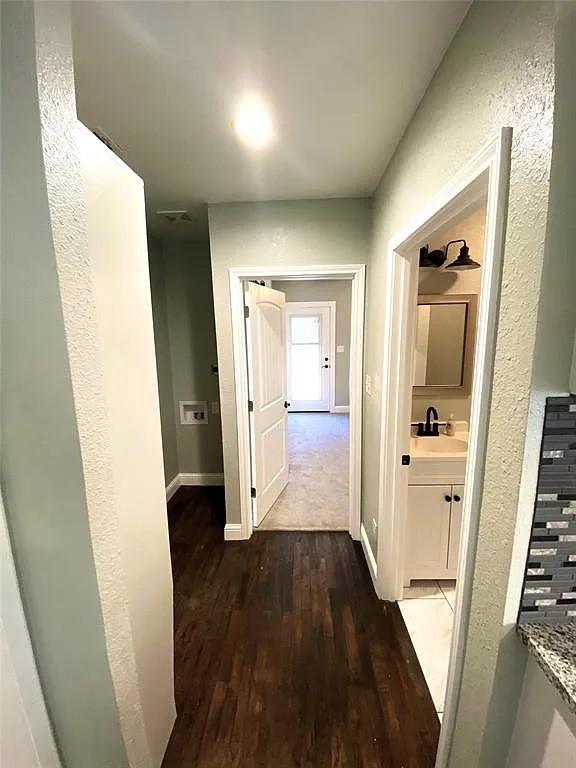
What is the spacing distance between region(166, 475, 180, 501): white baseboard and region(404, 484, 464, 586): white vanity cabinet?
89.5 inches

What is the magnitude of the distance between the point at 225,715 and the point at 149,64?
2471mm

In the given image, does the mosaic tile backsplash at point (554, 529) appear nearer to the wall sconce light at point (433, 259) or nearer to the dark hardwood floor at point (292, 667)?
the dark hardwood floor at point (292, 667)

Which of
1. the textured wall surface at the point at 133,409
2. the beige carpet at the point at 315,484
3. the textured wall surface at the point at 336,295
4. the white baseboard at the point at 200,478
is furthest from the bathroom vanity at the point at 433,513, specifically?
the textured wall surface at the point at 336,295

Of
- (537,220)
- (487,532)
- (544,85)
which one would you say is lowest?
(487,532)

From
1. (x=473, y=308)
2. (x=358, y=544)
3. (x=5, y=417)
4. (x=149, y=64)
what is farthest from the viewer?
(x=358, y=544)

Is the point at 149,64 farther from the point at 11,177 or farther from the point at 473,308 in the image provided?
the point at 473,308

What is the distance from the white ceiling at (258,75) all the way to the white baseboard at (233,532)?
7.94 feet

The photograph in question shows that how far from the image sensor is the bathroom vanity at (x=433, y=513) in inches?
71.9

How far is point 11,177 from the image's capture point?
0.65m

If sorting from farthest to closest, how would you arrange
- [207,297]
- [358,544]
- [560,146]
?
[207,297] < [358,544] < [560,146]

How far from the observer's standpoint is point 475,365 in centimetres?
89

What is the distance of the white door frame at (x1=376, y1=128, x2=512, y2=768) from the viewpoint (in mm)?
779

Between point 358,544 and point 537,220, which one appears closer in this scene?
point 537,220

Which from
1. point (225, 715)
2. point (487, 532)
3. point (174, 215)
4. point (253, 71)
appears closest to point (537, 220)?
point (487, 532)
